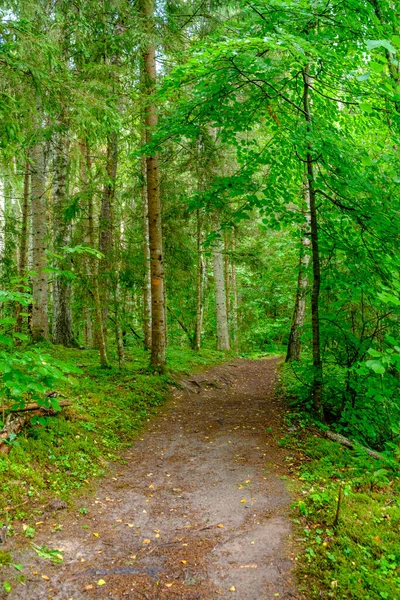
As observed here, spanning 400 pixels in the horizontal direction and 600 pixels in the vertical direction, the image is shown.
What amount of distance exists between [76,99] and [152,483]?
536 cm

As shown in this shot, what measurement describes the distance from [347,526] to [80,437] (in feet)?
11.7

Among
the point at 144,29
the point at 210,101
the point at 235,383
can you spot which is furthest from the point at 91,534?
the point at 144,29

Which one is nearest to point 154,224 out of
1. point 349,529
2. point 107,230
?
point 107,230

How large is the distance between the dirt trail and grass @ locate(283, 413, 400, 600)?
0.66ft

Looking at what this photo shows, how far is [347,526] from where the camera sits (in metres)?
3.38

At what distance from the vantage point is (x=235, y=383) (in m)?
11.5

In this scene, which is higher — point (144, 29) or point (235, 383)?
point (144, 29)

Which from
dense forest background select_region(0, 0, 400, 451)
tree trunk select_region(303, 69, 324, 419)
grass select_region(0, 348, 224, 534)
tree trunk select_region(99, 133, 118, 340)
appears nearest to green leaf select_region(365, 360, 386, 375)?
dense forest background select_region(0, 0, 400, 451)

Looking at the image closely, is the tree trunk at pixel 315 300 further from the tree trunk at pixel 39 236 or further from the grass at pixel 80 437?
the tree trunk at pixel 39 236

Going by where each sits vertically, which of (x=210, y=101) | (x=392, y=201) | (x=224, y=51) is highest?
(x=210, y=101)

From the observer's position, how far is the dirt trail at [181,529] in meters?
2.85

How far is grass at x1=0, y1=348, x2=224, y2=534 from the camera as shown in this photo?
383 centimetres

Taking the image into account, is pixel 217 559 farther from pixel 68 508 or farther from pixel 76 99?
pixel 76 99

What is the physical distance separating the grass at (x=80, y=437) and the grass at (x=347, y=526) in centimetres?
251
